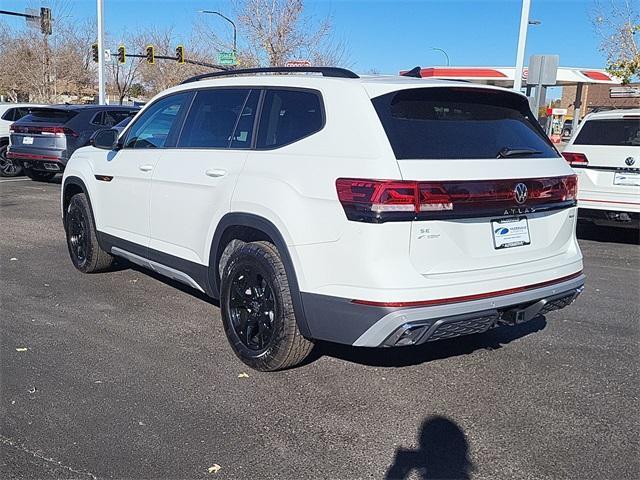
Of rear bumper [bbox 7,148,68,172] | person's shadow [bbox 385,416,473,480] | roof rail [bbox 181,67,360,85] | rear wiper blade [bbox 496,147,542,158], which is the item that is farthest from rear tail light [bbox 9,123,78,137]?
person's shadow [bbox 385,416,473,480]

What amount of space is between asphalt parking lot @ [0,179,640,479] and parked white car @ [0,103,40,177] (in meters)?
11.0

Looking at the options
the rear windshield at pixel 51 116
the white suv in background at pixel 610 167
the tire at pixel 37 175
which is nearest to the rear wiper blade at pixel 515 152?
the white suv in background at pixel 610 167

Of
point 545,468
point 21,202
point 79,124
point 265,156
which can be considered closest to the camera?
point 545,468

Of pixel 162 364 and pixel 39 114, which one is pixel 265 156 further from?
pixel 39 114

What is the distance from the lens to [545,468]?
2965mm

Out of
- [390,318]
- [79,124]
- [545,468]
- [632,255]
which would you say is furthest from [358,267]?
[79,124]

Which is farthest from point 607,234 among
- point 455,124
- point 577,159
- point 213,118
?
point 213,118

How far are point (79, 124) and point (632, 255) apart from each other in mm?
10742

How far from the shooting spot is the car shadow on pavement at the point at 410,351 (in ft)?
13.9

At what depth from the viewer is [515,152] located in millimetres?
3635

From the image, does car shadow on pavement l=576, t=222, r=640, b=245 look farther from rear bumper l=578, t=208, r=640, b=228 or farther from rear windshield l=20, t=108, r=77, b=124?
rear windshield l=20, t=108, r=77, b=124

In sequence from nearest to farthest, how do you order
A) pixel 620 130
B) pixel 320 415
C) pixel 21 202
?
pixel 320 415 → pixel 620 130 → pixel 21 202

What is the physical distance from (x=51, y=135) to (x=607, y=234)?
10.7m

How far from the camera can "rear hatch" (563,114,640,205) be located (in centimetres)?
785
